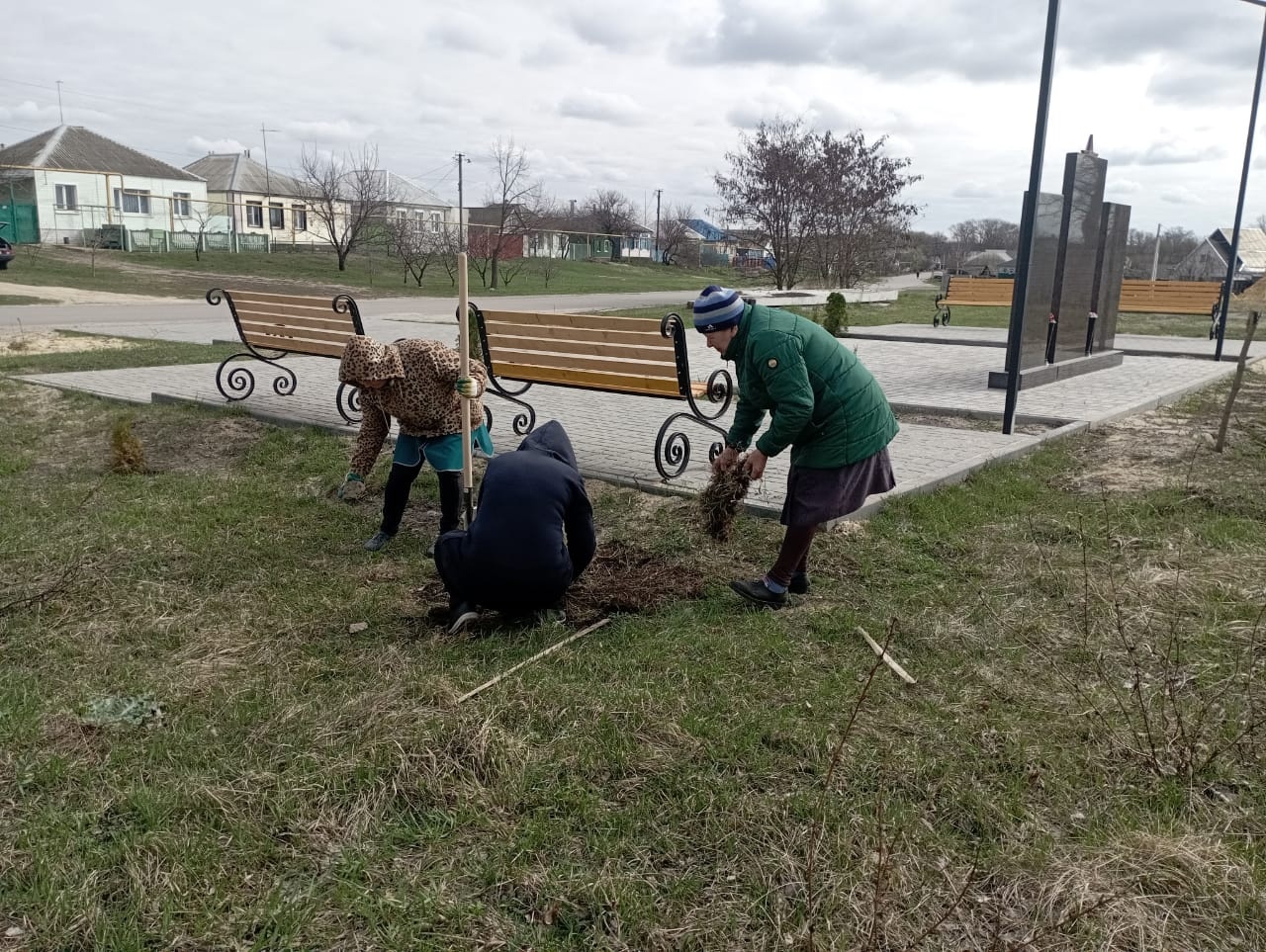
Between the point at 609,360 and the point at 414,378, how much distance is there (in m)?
2.26

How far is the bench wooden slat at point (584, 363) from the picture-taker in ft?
21.4

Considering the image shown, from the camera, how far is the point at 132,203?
161 ft

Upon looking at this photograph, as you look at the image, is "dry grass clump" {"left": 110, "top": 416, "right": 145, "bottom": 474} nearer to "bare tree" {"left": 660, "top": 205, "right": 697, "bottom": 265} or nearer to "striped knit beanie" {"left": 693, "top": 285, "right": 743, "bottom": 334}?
"striped knit beanie" {"left": 693, "top": 285, "right": 743, "bottom": 334}

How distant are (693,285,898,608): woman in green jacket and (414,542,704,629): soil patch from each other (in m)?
0.33

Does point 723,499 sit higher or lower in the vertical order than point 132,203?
lower

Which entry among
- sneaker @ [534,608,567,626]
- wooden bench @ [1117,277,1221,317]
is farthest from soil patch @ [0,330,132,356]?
wooden bench @ [1117,277,1221,317]

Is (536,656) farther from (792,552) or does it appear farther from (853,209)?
(853,209)

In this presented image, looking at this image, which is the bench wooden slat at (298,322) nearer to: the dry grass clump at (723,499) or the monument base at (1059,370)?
the dry grass clump at (723,499)

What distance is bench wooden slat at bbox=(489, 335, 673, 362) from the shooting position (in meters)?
6.56

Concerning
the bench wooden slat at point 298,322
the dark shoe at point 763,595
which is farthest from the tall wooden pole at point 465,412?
the bench wooden slat at point 298,322

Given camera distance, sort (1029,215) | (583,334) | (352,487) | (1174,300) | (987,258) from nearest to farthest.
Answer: (352,487), (583,334), (1029,215), (1174,300), (987,258)

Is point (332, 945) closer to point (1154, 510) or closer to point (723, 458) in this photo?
point (723, 458)

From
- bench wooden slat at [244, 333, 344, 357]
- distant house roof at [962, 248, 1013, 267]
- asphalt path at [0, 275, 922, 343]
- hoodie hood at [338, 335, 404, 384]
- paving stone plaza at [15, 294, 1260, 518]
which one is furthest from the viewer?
distant house roof at [962, 248, 1013, 267]

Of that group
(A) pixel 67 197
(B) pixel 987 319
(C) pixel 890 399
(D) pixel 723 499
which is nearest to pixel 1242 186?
(C) pixel 890 399
